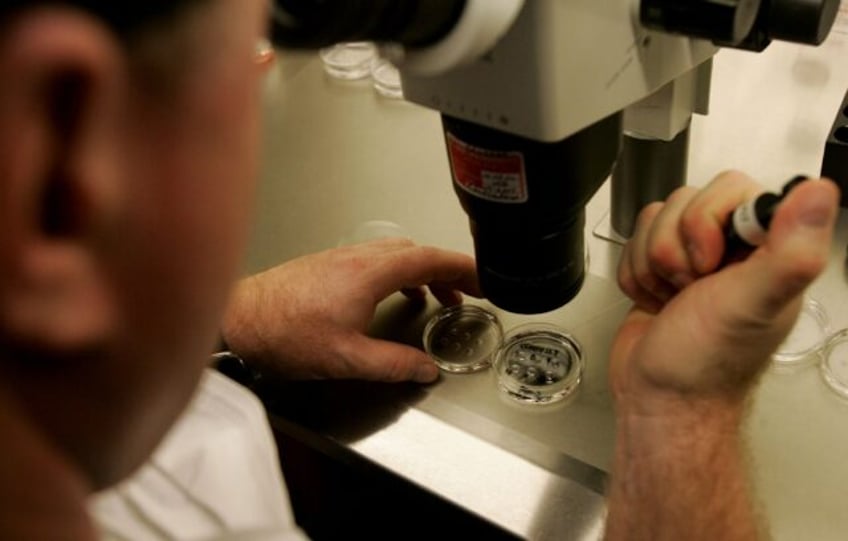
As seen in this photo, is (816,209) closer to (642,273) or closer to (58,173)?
(642,273)

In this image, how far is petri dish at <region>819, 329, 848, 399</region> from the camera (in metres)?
0.75

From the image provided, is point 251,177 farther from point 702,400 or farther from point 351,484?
point 351,484

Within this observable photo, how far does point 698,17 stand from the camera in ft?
1.81

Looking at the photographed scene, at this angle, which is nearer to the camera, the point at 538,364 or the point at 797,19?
the point at 797,19

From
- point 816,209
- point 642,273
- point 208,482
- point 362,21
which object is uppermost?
point 362,21

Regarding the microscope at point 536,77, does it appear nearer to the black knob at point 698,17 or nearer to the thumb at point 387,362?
the black knob at point 698,17

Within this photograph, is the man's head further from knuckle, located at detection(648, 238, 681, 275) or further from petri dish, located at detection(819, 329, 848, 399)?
petri dish, located at detection(819, 329, 848, 399)

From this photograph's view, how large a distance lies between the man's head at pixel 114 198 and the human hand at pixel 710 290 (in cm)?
34

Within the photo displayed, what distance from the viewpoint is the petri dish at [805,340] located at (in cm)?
77

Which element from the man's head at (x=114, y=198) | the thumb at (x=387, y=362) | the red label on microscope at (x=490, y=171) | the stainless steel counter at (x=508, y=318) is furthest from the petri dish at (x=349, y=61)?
the man's head at (x=114, y=198)

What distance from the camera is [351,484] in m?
0.96

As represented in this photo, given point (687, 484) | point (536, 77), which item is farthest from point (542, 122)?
point (687, 484)

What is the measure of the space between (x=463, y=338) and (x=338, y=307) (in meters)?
0.11

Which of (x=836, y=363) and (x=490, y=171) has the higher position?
(x=490, y=171)
